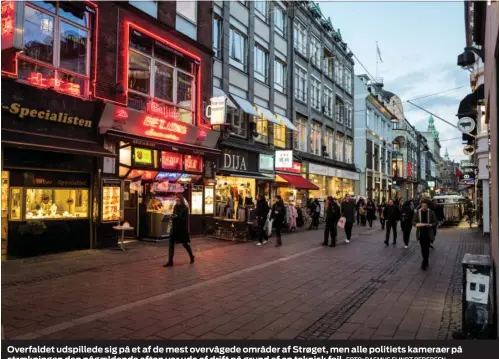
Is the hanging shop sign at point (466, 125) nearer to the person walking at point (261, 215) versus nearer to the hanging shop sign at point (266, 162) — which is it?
the person walking at point (261, 215)

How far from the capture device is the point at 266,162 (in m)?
23.9

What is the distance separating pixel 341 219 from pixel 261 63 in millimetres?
12896

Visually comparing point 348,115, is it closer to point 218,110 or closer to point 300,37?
point 300,37

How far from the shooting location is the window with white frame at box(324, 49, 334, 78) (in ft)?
117

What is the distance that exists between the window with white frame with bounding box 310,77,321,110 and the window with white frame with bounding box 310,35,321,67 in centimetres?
146

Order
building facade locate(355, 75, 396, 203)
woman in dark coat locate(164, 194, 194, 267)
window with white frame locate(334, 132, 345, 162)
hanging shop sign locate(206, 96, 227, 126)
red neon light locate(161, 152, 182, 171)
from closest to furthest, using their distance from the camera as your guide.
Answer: woman in dark coat locate(164, 194, 194, 267) → red neon light locate(161, 152, 182, 171) → hanging shop sign locate(206, 96, 227, 126) → window with white frame locate(334, 132, 345, 162) → building facade locate(355, 75, 396, 203)

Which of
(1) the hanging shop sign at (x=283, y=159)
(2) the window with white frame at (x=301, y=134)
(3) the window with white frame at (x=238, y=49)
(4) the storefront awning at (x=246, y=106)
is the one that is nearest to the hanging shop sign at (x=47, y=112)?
(4) the storefront awning at (x=246, y=106)

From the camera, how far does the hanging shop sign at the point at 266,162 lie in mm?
23391

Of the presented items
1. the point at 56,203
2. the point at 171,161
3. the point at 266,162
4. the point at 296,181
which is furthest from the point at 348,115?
the point at 56,203

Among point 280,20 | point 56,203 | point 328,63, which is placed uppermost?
point 328,63

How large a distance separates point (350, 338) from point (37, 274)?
669cm

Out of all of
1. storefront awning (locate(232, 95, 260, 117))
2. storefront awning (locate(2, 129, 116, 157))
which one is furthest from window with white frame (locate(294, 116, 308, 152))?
storefront awning (locate(2, 129, 116, 157))

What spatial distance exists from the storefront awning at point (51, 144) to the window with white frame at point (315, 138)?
21.7 m

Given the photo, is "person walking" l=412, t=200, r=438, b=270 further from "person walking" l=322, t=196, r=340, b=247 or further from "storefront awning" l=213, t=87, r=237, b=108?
"storefront awning" l=213, t=87, r=237, b=108
